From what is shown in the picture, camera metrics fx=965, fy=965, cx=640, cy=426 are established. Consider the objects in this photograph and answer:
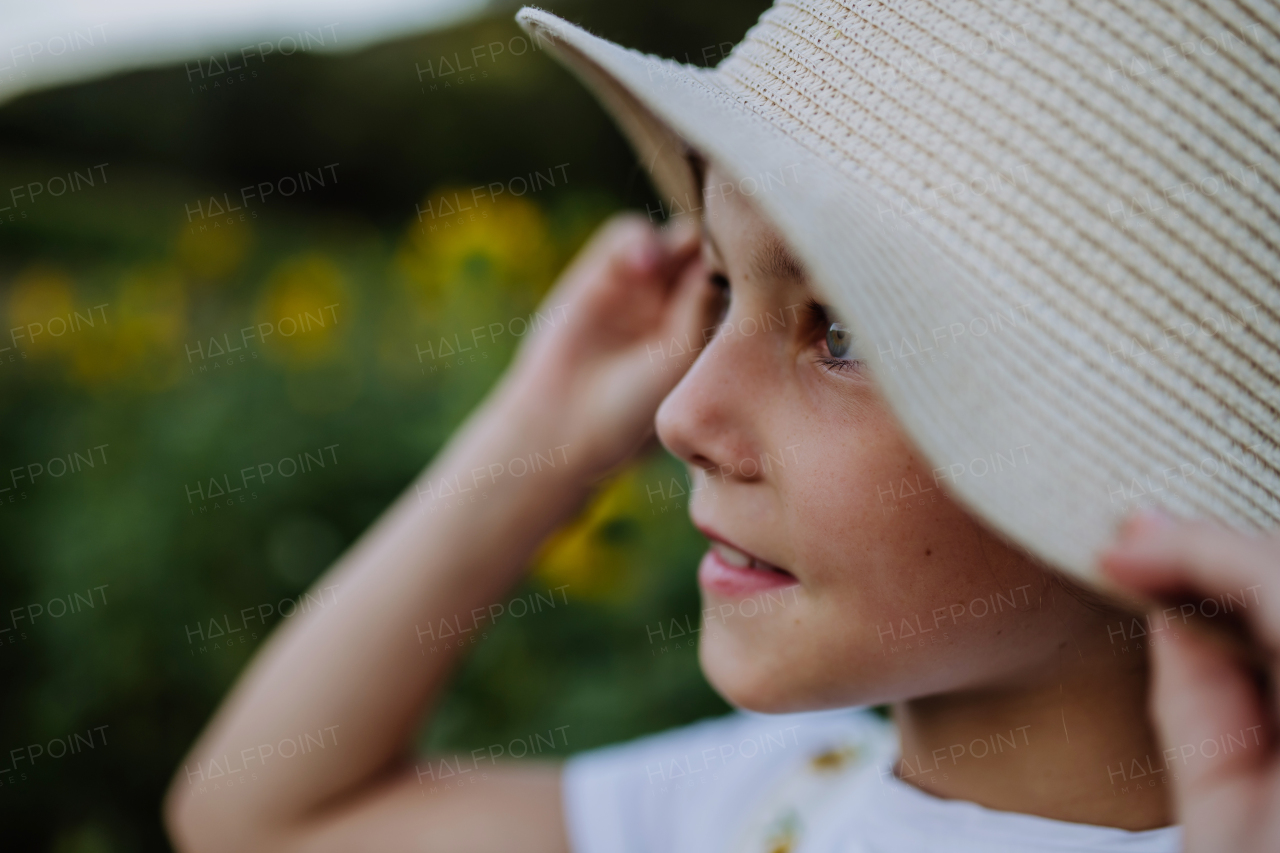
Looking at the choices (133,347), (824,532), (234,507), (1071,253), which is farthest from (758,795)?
(133,347)

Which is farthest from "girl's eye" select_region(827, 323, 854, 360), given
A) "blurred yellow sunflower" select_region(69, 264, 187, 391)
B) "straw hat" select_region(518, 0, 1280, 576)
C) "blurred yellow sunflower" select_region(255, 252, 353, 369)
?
"blurred yellow sunflower" select_region(69, 264, 187, 391)

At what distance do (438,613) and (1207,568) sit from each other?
985 millimetres

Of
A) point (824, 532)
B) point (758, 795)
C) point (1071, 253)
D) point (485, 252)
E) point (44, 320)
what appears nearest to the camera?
point (1071, 253)

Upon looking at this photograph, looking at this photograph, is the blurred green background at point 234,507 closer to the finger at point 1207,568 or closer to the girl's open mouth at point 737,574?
the girl's open mouth at point 737,574

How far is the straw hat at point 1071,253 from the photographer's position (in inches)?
24.3

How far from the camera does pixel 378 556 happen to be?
1.36 meters

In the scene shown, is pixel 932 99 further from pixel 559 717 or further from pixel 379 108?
pixel 379 108

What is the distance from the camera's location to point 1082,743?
885 mm

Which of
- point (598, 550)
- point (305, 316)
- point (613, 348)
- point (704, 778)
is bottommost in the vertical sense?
point (305, 316)

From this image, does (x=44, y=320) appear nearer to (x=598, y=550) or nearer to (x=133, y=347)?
(x=133, y=347)

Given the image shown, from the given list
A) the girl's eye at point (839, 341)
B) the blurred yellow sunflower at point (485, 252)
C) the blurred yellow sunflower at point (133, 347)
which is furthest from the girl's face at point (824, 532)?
the blurred yellow sunflower at point (133, 347)

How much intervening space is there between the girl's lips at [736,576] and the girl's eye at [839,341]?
0.20 meters

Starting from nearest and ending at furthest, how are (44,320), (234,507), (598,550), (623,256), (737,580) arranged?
(737,580) → (623,256) → (598,550) → (234,507) → (44,320)

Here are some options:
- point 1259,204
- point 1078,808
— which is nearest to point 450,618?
point 1078,808
